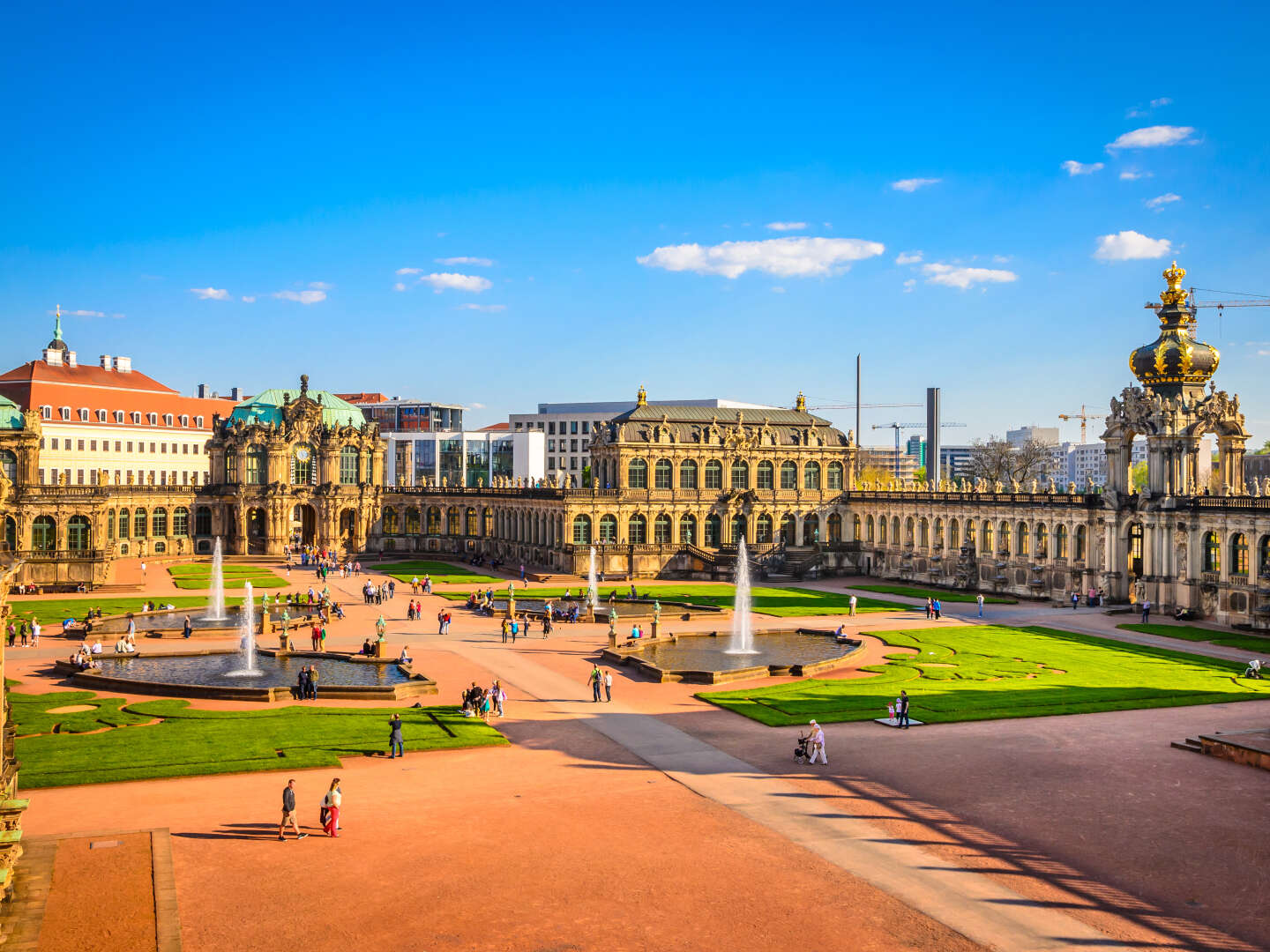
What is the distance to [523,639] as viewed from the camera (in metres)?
70.1

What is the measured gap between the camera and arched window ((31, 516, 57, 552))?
10194 cm

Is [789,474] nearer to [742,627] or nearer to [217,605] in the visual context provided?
[742,627]

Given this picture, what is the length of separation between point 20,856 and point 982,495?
90625 millimetres

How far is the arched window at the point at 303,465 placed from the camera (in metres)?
132

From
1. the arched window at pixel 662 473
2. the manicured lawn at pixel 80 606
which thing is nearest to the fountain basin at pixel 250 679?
the manicured lawn at pixel 80 606

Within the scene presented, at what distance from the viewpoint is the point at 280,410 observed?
5281 inches

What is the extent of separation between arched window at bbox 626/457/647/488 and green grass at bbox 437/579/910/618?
1724 centimetres

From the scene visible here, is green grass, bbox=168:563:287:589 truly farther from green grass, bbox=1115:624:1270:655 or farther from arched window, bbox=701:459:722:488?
green grass, bbox=1115:624:1270:655

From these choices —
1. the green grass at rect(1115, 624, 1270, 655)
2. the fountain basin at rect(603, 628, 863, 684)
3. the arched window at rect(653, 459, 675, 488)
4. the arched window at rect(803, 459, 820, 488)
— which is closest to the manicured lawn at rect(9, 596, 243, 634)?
the fountain basin at rect(603, 628, 863, 684)

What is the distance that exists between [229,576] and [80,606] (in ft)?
79.3

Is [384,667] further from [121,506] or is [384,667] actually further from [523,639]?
[121,506]

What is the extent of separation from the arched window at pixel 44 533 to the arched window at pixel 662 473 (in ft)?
193

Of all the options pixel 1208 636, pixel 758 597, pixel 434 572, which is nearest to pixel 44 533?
pixel 434 572

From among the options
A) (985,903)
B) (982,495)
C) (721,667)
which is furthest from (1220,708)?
(982,495)
